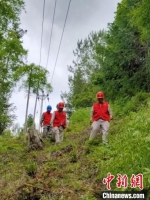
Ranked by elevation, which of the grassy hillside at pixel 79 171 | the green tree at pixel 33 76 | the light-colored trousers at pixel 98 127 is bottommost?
the grassy hillside at pixel 79 171

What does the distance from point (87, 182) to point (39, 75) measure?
46.0 ft

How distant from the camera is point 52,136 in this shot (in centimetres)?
1320

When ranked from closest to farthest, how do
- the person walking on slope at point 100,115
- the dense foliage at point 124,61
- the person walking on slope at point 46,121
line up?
1. the person walking on slope at point 100,115
2. the person walking on slope at point 46,121
3. the dense foliage at point 124,61

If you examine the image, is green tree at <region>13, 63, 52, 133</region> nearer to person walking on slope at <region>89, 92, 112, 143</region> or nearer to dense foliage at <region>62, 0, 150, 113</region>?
dense foliage at <region>62, 0, 150, 113</region>

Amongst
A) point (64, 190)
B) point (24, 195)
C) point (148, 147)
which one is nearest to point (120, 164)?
point (148, 147)

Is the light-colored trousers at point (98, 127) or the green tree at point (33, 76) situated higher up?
the green tree at point (33, 76)

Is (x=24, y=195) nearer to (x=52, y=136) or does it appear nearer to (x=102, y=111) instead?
(x=102, y=111)

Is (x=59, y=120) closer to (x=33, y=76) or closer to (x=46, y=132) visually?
(x=46, y=132)

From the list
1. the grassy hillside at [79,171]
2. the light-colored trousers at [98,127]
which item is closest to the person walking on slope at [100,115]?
the light-colored trousers at [98,127]

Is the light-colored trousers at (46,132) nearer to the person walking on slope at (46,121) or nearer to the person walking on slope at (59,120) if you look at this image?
the person walking on slope at (46,121)

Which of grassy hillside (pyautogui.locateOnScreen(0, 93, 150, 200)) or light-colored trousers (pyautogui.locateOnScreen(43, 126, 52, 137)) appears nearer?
grassy hillside (pyautogui.locateOnScreen(0, 93, 150, 200))

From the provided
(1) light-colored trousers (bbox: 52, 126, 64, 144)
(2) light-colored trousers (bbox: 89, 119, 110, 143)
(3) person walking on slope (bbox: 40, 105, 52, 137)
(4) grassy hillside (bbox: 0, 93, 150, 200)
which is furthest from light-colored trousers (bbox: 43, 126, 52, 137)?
(4) grassy hillside (bbox: 0, 93, 150, 200)

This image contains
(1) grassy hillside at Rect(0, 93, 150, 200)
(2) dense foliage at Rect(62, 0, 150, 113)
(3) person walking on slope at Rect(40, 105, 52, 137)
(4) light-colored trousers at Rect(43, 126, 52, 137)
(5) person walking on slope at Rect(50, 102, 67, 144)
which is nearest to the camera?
(1) grassy hillside at Rect(0, 93, 150, 200)

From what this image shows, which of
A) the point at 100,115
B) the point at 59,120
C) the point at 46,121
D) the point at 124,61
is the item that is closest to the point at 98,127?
the point at 100,115
